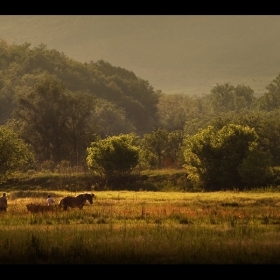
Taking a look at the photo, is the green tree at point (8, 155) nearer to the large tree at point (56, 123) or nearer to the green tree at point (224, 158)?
the green tree at point (224, 158)

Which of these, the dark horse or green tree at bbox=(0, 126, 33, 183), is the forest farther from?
the dark horse

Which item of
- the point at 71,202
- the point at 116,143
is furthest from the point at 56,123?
the point at 71,202

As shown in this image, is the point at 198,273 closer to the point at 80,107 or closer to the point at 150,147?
the point at 150,147

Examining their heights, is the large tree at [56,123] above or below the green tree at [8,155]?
above

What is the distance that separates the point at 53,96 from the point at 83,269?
84.2 m

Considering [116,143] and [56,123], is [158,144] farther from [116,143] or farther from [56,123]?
[116,143]

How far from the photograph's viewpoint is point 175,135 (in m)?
96.4

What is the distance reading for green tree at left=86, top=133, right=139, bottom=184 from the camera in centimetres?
7119

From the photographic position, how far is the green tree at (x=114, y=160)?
7119 centimetres

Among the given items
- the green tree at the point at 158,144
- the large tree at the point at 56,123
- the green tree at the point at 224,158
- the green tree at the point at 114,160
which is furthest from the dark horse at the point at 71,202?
the large tree at the point at 56,123

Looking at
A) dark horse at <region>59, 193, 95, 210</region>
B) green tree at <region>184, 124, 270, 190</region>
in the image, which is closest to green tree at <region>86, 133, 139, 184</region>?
green tree at <region>184, 124, 270, 190</region>

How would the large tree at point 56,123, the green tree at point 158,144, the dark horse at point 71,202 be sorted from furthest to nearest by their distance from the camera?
the large tree at point 56,123
the green tree at point 158,144
the dark horse at point 71,202
